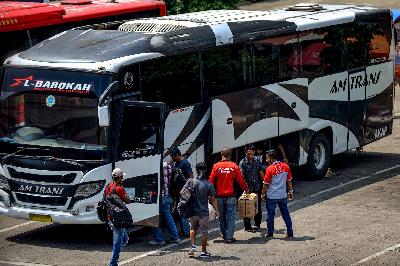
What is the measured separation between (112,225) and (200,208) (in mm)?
1695

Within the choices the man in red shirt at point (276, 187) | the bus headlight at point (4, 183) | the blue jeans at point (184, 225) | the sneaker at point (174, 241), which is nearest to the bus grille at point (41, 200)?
the bus headlight at point (4, 183)

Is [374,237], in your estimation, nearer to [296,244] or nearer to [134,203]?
[296,244]

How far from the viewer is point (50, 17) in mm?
27375

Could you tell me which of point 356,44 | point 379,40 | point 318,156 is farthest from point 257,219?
point 379,40

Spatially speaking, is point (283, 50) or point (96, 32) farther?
point (283, 50)

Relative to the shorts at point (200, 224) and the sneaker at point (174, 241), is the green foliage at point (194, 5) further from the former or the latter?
the shorts at point (200, 224)

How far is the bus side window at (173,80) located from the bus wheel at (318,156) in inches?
175

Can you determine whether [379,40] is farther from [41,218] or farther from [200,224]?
[41,218]

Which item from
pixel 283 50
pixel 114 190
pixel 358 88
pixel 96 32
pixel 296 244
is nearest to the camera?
pixel 114 190

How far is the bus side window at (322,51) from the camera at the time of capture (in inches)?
1044

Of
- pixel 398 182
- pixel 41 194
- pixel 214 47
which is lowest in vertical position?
pixel 398 182

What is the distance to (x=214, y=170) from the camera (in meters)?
20.9

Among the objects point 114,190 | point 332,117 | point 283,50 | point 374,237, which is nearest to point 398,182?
point 332,117

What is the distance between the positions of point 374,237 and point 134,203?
4.17 meters
